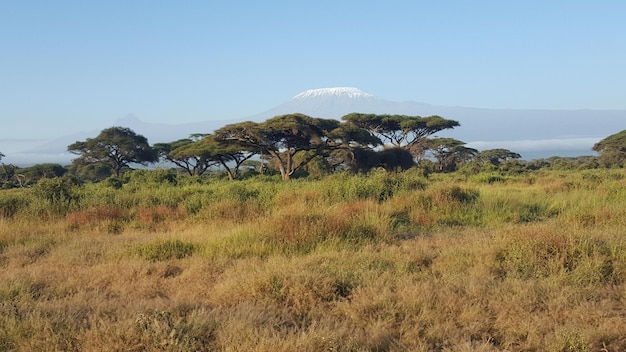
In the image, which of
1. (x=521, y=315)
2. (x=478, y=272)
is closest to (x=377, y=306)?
(x=521, y=315)

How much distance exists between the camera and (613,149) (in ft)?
143

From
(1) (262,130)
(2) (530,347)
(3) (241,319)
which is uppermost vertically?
(1) (262,130)

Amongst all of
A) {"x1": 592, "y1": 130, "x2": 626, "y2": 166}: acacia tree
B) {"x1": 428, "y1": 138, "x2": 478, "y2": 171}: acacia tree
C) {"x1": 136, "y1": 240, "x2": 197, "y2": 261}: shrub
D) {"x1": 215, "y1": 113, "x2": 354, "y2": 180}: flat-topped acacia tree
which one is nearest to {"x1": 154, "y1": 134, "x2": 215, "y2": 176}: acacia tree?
{"x1": 215, "y1": 113, "x2": 354, "y2": 180}: flat-topped acacia tree

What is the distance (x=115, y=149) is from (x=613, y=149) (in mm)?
45705

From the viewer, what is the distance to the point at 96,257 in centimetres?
637

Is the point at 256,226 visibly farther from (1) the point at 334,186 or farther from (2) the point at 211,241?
(1) the point at 334,186

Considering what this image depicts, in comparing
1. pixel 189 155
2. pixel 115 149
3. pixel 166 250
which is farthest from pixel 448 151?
pixel 166 250

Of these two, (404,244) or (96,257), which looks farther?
(404,244)

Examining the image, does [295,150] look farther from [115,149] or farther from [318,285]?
[318,285]

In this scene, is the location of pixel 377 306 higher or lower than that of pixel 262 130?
lower

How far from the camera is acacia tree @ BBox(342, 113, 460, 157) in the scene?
4319cm

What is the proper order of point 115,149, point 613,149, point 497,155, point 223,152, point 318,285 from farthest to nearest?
point 497,155 → point 613,149 → point 115,149 → point 223,152 → point 318,285

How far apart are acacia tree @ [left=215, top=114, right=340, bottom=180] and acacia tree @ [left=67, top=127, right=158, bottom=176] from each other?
45.2 feet

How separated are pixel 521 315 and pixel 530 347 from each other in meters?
0.48
